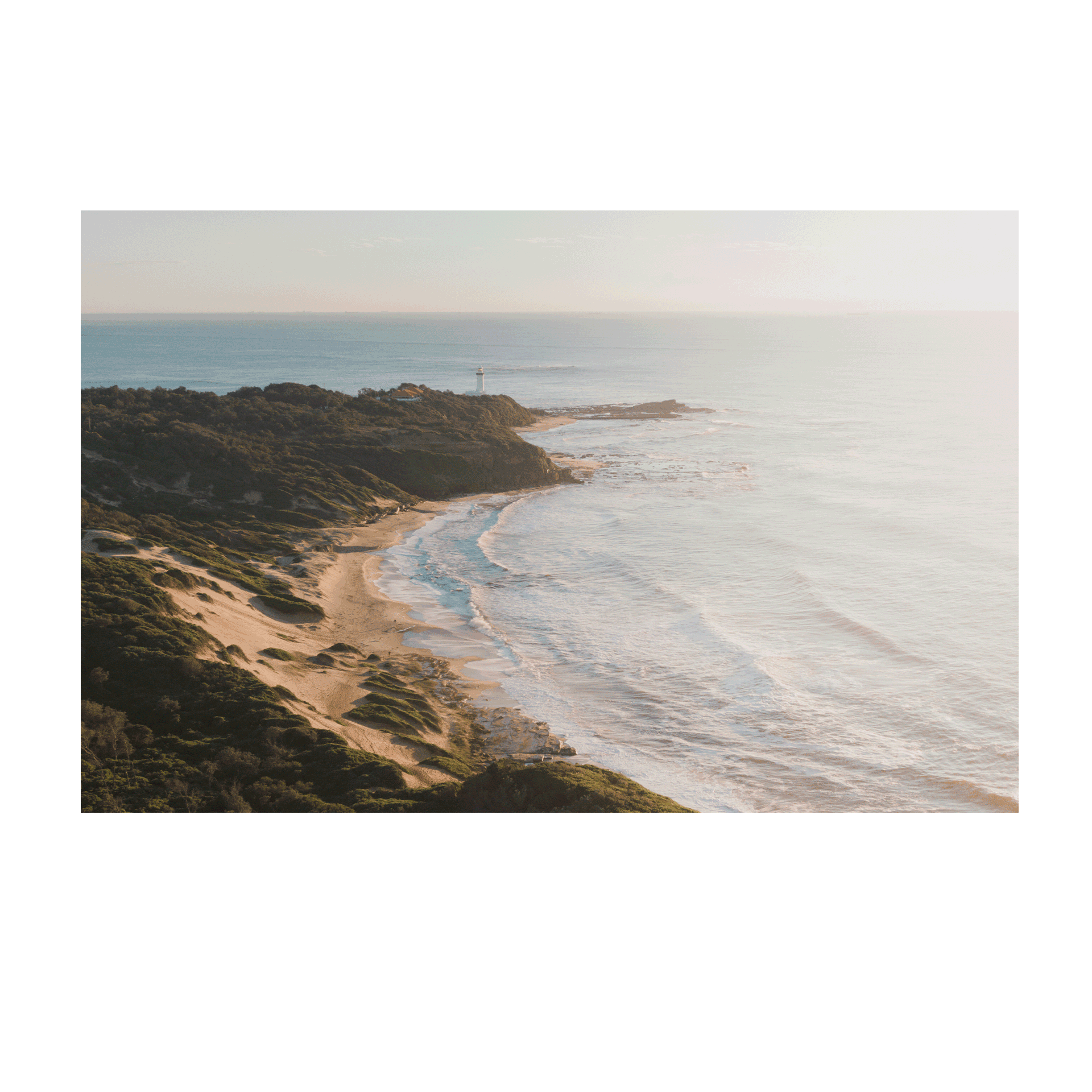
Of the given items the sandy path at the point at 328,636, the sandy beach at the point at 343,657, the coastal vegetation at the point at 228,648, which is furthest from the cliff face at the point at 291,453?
the sandy beach at the point at 343,657

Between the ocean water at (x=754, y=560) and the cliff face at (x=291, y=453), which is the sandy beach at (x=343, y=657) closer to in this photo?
the ocean water at (x=754, y=560)

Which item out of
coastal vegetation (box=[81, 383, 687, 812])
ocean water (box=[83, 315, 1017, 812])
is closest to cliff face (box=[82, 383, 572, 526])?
coastal vegetation (box=[81, 383, 687, 812])

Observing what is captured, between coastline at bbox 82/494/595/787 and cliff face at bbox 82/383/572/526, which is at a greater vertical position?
cliff face at bbox 82/383/572/526

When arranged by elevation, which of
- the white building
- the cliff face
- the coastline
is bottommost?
the coastline

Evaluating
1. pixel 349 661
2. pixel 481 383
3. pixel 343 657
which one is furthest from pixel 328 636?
pixel 481 383

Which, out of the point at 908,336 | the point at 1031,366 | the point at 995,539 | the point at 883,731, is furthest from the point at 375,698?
the point at 995,539

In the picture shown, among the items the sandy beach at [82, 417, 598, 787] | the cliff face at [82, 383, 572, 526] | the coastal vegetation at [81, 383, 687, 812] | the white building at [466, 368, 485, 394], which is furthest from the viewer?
the white building at [466, 368, 485, 394]

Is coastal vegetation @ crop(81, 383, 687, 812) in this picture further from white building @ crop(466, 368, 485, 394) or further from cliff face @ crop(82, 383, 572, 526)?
white building @ crop(466, 368, 485, 394)
